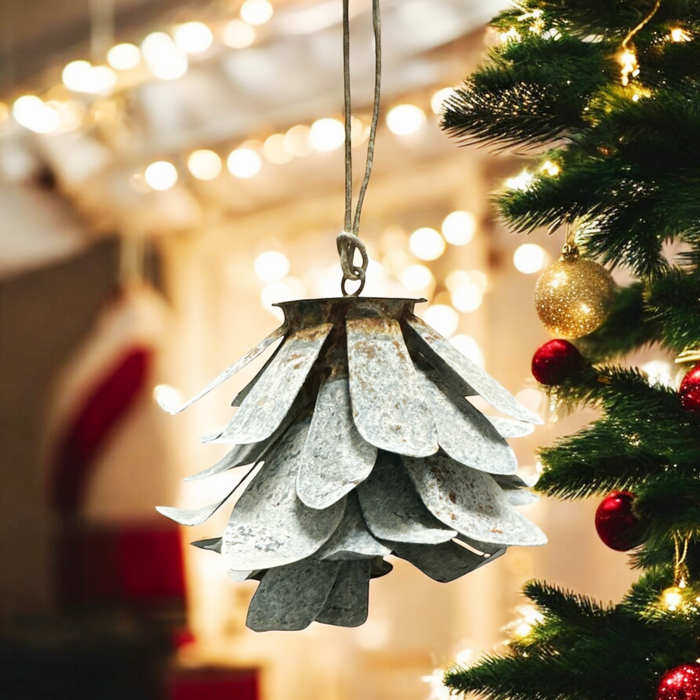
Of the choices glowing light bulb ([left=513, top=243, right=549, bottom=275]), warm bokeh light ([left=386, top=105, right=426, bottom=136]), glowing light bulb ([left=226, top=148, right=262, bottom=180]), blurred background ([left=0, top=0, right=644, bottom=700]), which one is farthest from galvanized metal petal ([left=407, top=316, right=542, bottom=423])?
glowing light bulb ([left=226, top=148, right=262, bottom=180])

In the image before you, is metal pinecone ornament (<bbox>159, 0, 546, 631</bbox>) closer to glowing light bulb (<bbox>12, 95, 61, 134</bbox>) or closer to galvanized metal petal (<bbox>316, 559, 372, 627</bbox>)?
galvanized metal petal (<bbox>316, 559, 372, 627</bbox>)

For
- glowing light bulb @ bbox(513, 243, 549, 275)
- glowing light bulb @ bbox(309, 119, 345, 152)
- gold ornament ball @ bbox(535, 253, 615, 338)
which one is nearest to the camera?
gold ornament ball @ bbox(535, 253, 615, 338)

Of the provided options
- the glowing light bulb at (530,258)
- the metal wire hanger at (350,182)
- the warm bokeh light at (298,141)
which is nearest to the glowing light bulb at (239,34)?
the warm bokeh light at (298,141)

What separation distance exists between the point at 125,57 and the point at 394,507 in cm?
188

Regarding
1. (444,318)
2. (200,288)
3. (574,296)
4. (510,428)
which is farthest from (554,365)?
(200,288)

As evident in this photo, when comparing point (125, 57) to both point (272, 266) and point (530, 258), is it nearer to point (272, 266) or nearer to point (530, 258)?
point (272, 266)

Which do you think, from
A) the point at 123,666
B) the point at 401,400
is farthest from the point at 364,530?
the point at 123,666

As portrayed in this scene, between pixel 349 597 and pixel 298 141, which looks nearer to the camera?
pixel 349 597

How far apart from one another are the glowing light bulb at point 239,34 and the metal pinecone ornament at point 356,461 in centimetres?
150

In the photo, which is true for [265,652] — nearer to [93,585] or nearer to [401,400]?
[93,585]

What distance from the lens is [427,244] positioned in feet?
6.57

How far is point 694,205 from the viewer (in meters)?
0.58

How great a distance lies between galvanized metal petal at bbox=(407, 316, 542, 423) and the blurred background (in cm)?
80

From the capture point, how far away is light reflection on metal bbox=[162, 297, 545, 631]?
477 millimetres
